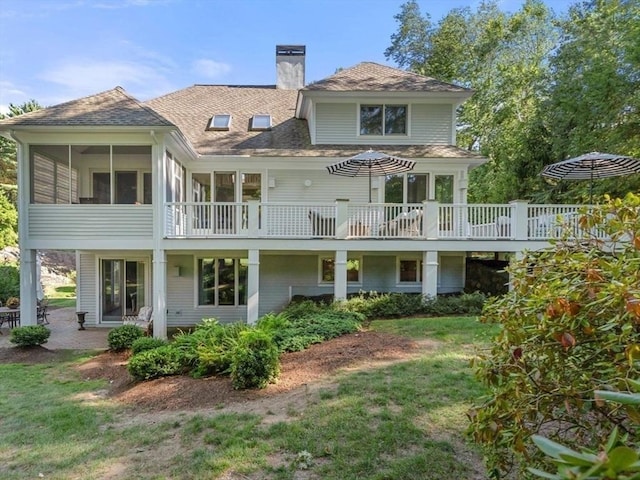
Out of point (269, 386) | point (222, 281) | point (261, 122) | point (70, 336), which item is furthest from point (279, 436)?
point (261, 122)

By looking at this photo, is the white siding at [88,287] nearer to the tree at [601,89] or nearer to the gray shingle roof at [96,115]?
the gray shingle roof at [96,115]

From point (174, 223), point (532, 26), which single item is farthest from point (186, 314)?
point (532, 26)

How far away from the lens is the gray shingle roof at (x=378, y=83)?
12.8m

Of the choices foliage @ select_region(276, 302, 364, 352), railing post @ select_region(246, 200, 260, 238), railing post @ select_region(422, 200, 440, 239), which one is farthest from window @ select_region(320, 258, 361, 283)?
railing post @ select_region(246, 200, 260, 238)

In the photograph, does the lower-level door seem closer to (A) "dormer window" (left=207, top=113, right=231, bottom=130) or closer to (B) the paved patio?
(B) the paved patio

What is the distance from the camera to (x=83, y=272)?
499 inches

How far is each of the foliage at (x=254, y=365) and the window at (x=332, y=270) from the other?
6989 millimetres

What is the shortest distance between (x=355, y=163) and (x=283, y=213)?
8.06 ft

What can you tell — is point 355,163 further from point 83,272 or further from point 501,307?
point 83,272

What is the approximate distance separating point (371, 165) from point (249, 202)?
11.4 ft

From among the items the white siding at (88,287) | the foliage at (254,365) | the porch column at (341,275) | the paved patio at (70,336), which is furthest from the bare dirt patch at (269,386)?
the white siding at (88,287)

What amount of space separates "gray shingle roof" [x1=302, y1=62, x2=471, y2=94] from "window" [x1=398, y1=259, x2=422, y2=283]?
225 inches

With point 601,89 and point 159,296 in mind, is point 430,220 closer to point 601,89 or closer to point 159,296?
point 159,296

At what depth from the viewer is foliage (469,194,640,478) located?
1.98 metres
